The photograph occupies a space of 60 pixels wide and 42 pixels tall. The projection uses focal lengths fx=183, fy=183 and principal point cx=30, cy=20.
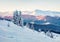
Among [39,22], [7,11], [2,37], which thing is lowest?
[2,37]

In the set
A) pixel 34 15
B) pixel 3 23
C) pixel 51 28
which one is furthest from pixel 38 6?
pixel 3 23

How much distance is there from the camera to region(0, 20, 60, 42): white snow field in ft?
7.82

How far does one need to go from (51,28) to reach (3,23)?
0.66 meters

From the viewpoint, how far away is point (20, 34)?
2.44 metres

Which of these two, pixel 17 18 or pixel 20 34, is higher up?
pixel 17 18

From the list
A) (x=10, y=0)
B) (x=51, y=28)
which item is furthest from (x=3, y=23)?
(x=51, y=28)

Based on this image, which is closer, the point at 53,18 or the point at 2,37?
the point at 2,37

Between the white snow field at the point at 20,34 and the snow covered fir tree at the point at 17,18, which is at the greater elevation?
the snow covered fir tree at the point at 17,18

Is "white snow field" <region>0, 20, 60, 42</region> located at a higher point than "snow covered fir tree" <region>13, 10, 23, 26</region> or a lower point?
lower

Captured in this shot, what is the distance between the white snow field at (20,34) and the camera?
7.82 feet

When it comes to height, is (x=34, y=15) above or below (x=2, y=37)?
above

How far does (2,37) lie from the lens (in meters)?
2.35

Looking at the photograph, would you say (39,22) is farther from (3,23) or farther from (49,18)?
(3,23)

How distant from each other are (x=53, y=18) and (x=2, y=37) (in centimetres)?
75
